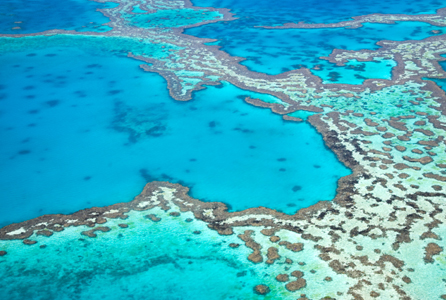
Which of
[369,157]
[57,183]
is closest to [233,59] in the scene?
[369,157]

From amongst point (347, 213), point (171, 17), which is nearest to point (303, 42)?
point (171, 17)

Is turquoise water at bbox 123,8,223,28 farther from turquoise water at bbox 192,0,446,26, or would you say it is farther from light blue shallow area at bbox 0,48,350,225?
light blue shallow area at bbox 0,48,350,225

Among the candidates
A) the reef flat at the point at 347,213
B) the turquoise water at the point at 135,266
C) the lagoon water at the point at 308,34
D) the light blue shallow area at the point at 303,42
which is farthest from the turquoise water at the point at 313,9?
the turquoise water at the point at 135,266

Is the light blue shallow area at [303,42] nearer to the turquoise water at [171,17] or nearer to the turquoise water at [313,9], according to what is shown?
the turquoise water at [171,17]

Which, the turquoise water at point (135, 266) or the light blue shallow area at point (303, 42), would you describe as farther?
the light blue shallow area at point (303, 42)

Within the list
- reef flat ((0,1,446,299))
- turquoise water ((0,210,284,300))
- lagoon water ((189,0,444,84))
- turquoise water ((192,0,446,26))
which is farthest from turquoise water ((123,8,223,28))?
turquoise water ((0,210,284,300))

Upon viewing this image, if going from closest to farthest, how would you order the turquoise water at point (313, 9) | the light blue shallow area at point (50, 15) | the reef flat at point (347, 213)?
→ 1. the reef flat at point (347, 213)
2. the light blue shallow area at point (50, 15)
3. the turquoise water at point (313, 9)
